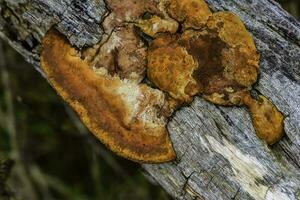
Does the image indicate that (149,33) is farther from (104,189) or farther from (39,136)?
(39,136)

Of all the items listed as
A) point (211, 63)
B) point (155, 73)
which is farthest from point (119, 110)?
point (211, 63)

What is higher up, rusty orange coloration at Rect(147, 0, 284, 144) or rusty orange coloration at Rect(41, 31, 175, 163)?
rusty orange coloration at Rect(147, 0, 284, 144)

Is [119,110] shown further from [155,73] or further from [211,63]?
[211,63]

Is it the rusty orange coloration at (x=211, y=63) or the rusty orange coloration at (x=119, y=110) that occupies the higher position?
the rusty orange coloration at (x=211, y=63)

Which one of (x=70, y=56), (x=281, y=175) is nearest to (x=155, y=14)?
(x=70, y=56)
